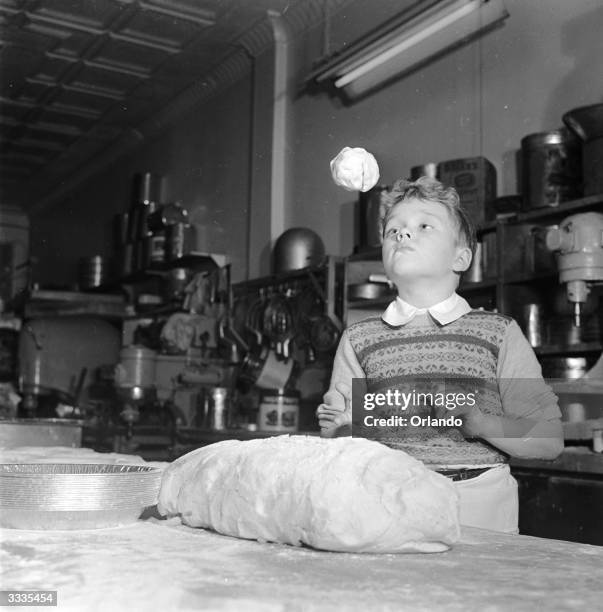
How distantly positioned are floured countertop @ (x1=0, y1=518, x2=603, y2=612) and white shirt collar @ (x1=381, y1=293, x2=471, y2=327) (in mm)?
488

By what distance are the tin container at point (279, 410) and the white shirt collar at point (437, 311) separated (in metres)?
2.46

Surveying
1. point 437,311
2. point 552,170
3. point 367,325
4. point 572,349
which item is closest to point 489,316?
point 437,311

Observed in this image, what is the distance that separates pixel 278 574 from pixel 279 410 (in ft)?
10.3

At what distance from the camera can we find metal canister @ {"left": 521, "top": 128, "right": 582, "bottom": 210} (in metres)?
2.90

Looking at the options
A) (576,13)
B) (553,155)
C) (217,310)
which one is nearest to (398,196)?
(553,155)

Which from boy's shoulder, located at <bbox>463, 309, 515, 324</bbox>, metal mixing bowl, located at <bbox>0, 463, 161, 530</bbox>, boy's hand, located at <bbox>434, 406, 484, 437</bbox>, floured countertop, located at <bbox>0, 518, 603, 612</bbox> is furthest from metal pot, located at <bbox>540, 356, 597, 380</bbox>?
metal mixing bowl, located at <bbox>0, 463, 161, 530</bbox>

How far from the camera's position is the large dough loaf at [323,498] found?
2.72 ft

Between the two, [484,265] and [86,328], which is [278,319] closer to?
[484,265]


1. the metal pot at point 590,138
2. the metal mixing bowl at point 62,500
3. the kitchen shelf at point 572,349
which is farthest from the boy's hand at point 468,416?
the metal pot at point 590,138

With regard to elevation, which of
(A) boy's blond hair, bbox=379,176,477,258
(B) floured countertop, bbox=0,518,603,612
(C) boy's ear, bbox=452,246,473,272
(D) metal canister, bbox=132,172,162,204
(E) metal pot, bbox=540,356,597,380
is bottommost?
(B) floured countertop, bbox=0,518,603,612

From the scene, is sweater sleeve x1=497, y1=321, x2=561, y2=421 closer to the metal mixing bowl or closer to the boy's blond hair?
the boy's blond hair

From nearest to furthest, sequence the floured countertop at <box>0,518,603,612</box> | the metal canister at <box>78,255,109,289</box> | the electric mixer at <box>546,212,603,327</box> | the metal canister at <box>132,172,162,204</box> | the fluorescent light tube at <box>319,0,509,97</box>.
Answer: the floured countertop at <box>0,518,603,612</box>, the electric mixer at <box>546,212,603,327</box>, the fluorescent light tube at <box>319,0,509,97</box>, the metal canister at <box>132,172,162,204</box>, the metal canister at <box>78,255,109,289</box>

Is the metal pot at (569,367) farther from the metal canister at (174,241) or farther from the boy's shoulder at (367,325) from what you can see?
the metal canister at (174,241)

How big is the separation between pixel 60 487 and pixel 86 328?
19.0ft
